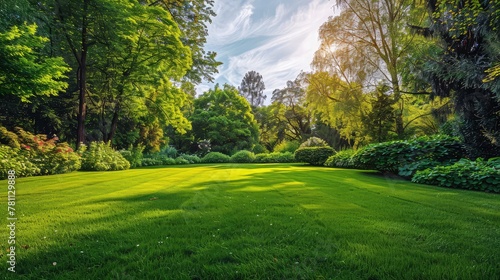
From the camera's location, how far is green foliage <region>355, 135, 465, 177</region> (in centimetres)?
811

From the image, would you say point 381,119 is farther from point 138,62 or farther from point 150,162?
point 150,162

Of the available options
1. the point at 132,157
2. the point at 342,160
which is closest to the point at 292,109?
the point at 342,160

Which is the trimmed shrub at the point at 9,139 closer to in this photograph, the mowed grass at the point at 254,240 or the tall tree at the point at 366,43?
the mowed grass at the point at 254,240

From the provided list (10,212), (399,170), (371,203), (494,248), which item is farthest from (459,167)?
(10,212)

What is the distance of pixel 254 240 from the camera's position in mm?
2320

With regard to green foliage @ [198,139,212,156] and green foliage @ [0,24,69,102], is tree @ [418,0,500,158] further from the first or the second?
green foliage @ [198,139,212,156]

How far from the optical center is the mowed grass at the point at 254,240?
179 cm

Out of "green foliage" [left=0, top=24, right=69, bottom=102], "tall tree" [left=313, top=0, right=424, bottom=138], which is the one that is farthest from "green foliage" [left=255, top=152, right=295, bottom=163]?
"green foliage" [left=0, top=24, right=69, bottom=102]

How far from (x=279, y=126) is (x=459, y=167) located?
29103mm

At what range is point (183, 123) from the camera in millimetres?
17688

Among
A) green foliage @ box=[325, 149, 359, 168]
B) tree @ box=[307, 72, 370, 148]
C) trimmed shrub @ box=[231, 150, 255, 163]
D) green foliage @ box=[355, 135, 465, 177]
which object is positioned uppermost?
tree @ box=[307, 72, 370, 148]

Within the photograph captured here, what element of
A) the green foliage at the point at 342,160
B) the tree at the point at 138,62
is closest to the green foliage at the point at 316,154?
the green foliage at the point at 342,160

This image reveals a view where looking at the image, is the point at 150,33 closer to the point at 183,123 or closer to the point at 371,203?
the point at 183,123

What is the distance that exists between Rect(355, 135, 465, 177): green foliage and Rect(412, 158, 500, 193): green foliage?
1.06m
